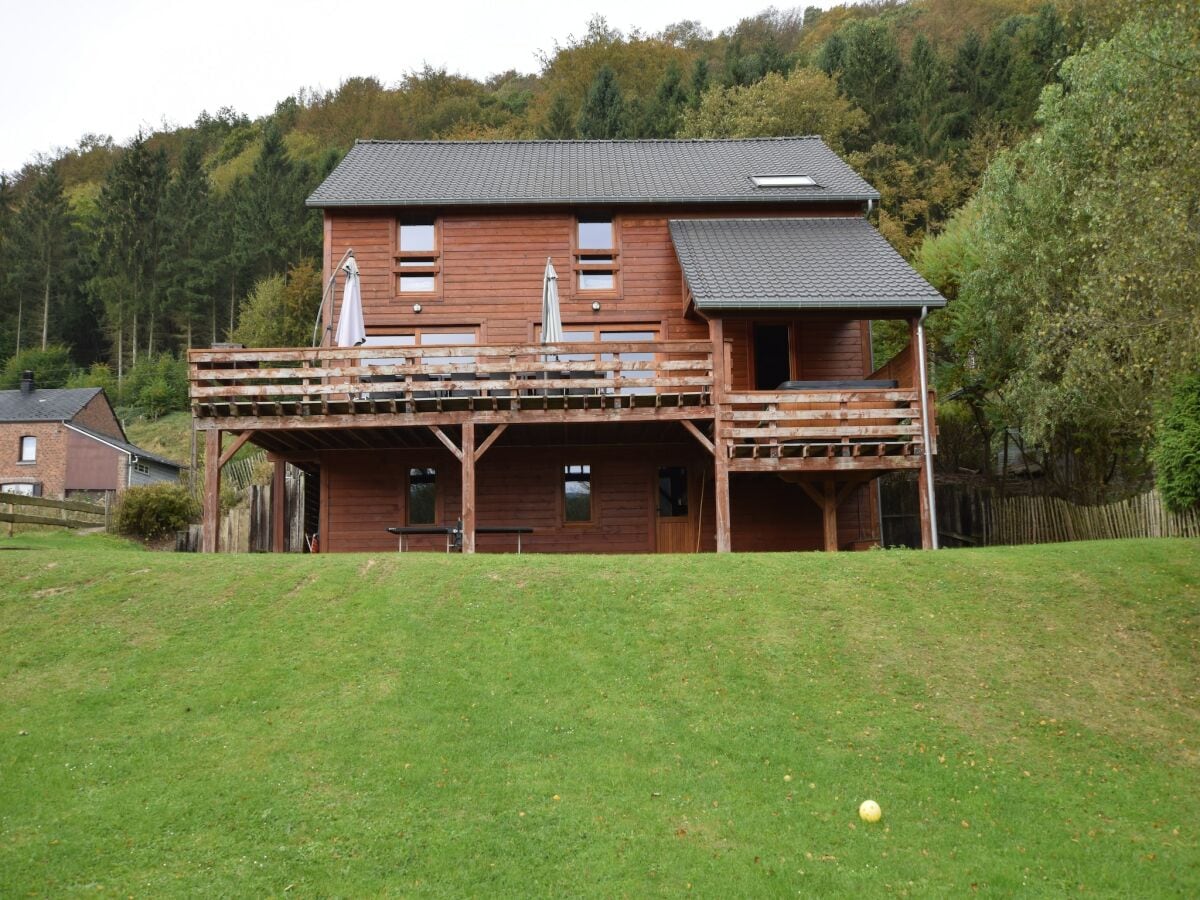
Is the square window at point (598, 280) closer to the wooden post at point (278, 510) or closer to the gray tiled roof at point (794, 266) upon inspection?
the gray tiled roof at point (794, 266)

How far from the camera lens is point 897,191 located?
141ft

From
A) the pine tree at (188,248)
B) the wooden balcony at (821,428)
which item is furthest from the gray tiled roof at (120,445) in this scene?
the wooden balcony at (821,428)

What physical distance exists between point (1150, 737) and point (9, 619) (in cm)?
1288

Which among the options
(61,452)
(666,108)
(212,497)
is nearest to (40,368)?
(61,452)

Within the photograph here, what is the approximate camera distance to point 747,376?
21.5 m

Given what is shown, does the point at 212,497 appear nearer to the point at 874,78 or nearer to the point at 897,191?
the point at 897,191

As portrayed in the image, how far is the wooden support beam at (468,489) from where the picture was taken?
17.4 m

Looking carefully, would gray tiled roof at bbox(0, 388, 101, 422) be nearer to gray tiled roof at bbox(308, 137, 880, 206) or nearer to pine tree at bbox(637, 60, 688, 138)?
gray tiled roof at bbox(308, 137, 880, 206)

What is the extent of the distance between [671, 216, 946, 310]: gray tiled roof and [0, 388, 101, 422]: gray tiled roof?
1433 inches

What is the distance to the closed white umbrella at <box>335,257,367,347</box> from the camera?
18938 millimetres

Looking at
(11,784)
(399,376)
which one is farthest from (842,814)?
(399,376)

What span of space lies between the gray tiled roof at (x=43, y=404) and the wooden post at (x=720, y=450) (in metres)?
38.5

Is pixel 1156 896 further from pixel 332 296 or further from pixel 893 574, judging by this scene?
pixel 332 296

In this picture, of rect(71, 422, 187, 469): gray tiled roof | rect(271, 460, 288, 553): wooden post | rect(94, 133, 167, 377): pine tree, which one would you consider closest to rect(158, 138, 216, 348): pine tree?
rect(94, 133, 167, 377): pine tree
